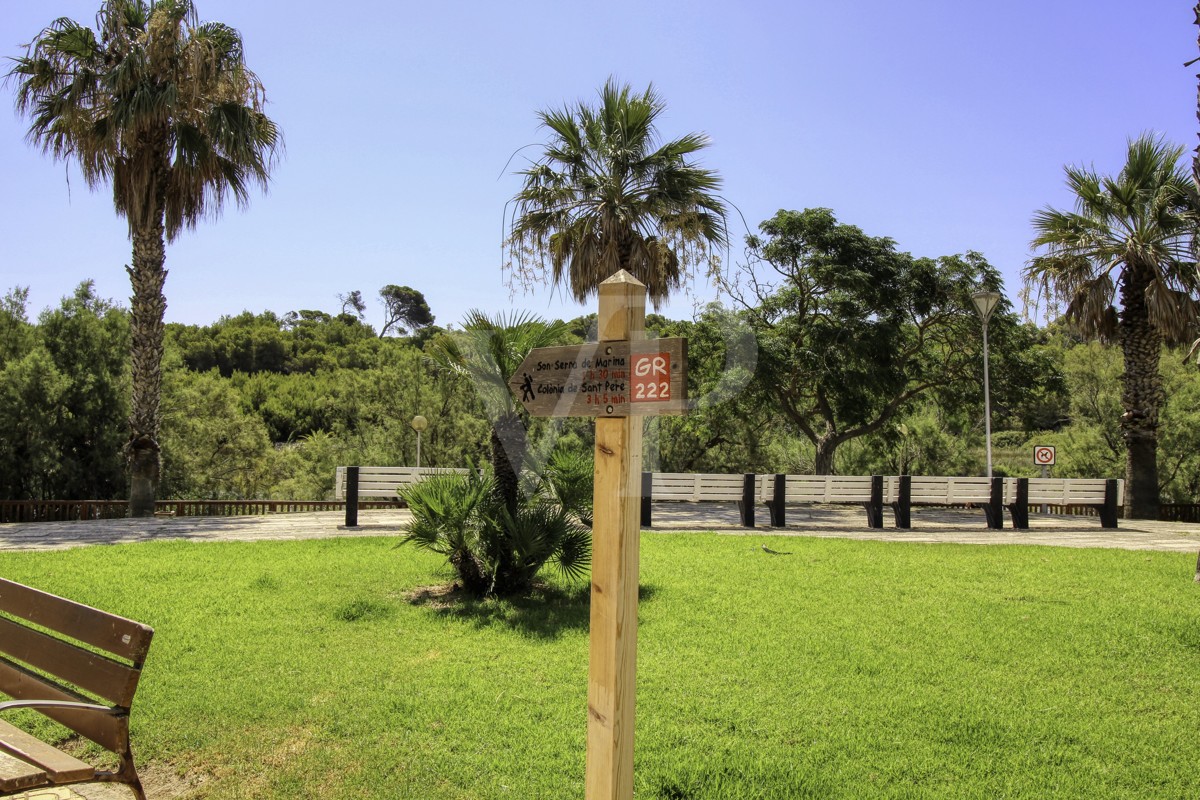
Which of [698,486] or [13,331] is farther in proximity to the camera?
[13,331]

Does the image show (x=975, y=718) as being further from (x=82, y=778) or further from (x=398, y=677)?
(x=82, y=778)

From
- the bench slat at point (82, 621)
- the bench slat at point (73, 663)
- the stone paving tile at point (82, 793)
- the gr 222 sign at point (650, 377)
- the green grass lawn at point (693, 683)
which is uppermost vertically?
the gr 222 sign at point (650, 377)

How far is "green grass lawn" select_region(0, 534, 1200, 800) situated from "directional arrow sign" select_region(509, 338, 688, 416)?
172 cm

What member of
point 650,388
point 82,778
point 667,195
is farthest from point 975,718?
point 667,195

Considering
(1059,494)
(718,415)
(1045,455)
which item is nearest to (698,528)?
(1059,494)

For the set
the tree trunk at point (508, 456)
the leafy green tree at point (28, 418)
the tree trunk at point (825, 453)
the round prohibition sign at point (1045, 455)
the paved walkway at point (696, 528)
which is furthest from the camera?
the tree trunk at point (825, 453)

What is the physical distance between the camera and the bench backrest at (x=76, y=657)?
3051mm

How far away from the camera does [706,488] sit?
1359 cm

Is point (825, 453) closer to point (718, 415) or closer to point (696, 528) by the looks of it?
point (718, 415)

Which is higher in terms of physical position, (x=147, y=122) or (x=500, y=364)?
(x=147, y=122)

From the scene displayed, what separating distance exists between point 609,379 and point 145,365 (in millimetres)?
14463

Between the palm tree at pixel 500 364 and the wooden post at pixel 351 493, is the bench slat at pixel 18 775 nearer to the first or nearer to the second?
the palm tree at pixel 500 364

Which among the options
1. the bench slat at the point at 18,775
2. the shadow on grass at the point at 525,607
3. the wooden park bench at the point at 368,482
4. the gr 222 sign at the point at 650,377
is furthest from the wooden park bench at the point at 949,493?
the bench slat at the point at 18,775

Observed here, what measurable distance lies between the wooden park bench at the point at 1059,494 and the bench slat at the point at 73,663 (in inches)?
557
